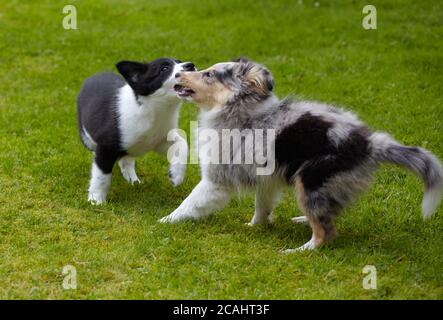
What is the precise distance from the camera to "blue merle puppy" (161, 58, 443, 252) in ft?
17.1

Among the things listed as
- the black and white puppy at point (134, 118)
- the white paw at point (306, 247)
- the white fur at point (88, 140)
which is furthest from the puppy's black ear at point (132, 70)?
the white paw at point (306, 247)

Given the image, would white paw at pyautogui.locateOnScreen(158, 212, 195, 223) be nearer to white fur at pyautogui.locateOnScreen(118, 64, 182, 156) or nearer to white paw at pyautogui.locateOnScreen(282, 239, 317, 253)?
white fur at pyautogui.locateOnScreen(118, 64, 182, 156)

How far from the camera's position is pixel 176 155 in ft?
21.5

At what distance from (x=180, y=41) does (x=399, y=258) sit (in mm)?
6936

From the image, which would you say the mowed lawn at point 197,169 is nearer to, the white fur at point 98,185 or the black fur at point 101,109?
the white fur at point 98,185

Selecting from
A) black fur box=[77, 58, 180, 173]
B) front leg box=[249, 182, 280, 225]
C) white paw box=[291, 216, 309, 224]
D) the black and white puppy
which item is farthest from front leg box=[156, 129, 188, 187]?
white paw box=[291, 216, 309, 224]

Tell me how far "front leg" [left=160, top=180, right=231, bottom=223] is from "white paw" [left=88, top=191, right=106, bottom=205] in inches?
33.3

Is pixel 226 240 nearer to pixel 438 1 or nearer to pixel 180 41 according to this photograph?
pixel 180 41

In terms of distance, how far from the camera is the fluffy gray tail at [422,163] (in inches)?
199

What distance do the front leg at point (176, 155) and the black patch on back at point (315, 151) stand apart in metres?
1.38

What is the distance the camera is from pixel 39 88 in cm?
971

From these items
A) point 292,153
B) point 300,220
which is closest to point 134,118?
point 292,153

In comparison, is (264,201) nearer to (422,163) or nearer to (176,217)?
(176,217)

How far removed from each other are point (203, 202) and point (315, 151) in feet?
3.69
